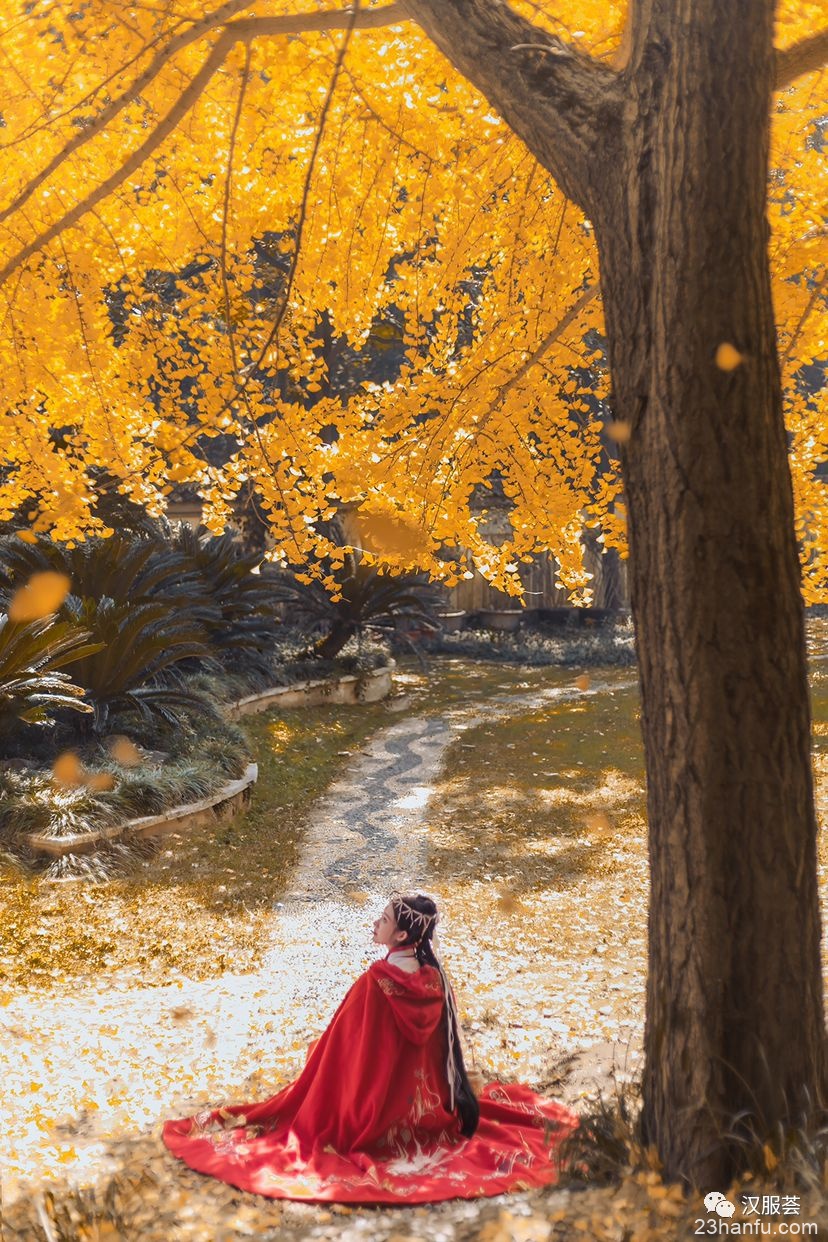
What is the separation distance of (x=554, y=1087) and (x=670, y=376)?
2.74 m

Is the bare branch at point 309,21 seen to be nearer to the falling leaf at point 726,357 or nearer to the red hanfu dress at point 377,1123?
the falling leaf at point 726,357

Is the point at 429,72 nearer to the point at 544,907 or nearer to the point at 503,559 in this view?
the point at 503,559

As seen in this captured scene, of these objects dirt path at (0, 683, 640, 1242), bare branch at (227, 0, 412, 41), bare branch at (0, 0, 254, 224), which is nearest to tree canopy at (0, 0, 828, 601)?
bare branch at (0, 0, 254, 224)

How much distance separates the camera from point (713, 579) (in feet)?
9.57

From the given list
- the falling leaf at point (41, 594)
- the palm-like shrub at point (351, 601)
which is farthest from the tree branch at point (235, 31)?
the palm-like shrub at point (351, 601)

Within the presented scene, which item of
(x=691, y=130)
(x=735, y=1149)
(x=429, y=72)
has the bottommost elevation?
(x=735, y=1149)

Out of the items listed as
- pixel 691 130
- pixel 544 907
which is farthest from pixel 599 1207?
pixel 544 907

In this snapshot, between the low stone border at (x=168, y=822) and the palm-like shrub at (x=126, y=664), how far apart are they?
86cm

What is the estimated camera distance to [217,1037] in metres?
4.79

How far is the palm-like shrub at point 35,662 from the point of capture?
748 centimetres

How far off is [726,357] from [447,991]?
2288 mm

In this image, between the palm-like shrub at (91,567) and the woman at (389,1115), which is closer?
the woman at (389,1115)

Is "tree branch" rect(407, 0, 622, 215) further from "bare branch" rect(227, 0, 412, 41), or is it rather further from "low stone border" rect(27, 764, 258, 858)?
"low stone border" rect(27, 764, 258, 858)

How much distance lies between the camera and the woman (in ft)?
11.8
